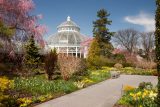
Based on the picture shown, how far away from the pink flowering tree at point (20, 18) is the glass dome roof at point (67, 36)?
4014 cm

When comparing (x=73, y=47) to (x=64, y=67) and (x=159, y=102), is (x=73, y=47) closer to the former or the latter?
(x=64, y=67)

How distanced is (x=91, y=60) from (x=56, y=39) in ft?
99.3

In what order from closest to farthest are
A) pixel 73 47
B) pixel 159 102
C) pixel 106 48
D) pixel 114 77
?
pixel 159 102, pixel 114 77, pixel 106 48, pixel 73 47

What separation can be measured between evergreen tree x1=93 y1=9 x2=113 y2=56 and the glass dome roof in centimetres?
1282

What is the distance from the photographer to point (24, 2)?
2034 cm

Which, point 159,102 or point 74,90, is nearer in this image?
point 159,102

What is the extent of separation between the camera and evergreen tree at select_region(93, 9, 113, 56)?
4834 centimetres

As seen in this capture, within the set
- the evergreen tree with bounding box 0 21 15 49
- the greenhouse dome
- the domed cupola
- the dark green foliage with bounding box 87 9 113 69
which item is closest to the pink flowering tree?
the evergreen tree with bounding box 0 21 15 49

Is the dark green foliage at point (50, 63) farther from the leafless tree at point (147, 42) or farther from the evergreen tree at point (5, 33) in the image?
the leafless tree at point (147, 42)

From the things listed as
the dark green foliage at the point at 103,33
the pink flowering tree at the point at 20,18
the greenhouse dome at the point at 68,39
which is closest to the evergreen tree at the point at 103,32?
the dark green foliage at the point at 103,33

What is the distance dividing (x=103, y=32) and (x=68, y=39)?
1527cm

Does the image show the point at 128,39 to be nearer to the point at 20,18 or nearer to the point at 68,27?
the point at 68,27

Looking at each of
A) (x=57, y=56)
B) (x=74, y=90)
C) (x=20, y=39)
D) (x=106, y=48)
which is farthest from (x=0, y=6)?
(x=106, y=48)

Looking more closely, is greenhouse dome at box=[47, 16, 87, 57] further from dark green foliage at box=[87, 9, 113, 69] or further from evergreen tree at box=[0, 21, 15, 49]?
evergreen tree at box=[0, 21, 15, 49]
